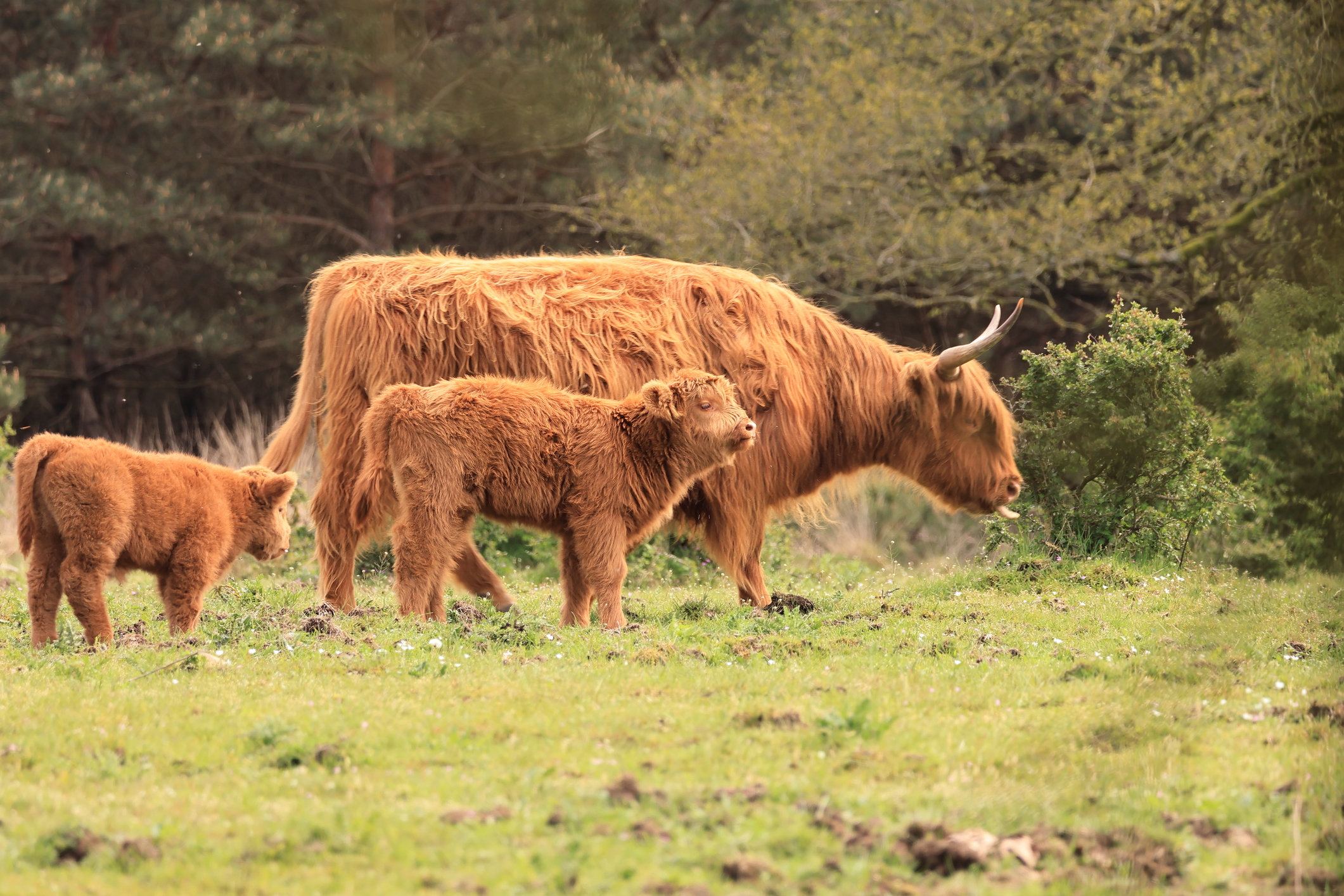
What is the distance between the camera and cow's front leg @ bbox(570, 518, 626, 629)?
291 inches

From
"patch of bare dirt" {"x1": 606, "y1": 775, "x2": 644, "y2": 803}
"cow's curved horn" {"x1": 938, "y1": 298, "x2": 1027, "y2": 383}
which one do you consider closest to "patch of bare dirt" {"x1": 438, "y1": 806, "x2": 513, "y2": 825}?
"patch of bare dirt" {"x1": 606, "y1": 775, "x2": 644, "y2": 803}

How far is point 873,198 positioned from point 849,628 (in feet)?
44.0

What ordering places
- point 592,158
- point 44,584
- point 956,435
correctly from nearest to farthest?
1. point 44,584
2. point 956,435
3. point 592,158

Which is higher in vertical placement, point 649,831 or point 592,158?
point 592,158

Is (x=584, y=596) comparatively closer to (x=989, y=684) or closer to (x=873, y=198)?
(x=989, y=684)

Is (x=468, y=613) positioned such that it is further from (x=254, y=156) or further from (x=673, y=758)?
(x=254, y=156)

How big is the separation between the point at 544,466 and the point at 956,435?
12.1 ft

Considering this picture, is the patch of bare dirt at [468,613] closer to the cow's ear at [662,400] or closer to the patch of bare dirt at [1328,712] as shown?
the cow's ear at [662,400]

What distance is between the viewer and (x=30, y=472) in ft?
21.0

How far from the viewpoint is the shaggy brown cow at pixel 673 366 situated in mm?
8352

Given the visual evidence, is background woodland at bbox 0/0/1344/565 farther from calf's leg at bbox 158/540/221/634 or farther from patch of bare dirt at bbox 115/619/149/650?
calf's leg at bbox 158/540/221/634

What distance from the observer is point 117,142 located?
77.5ft

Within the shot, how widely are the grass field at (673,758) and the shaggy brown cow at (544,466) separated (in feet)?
1.53

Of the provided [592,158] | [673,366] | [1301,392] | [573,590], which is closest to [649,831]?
[1301,392]
